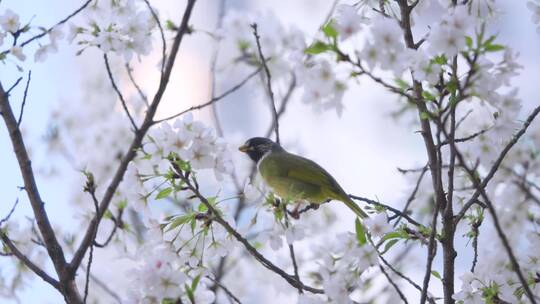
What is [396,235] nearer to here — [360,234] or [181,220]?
[360,234]

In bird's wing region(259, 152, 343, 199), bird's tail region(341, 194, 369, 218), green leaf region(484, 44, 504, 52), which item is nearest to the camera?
green leaf region(484, 44, 504, 52)

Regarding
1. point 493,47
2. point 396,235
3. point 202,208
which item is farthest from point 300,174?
point 493,47

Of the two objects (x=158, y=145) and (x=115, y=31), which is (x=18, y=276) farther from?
(x=158, y=145)

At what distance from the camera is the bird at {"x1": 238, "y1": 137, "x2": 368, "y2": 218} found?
258cm

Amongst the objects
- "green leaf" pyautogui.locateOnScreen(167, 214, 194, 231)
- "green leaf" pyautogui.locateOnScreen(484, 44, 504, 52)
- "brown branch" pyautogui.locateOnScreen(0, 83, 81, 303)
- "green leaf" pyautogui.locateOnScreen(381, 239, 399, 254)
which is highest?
"brown branch" pyautogui.locateOnScreen(0, 83, 81, 303)

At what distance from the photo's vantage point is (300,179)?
107 inches

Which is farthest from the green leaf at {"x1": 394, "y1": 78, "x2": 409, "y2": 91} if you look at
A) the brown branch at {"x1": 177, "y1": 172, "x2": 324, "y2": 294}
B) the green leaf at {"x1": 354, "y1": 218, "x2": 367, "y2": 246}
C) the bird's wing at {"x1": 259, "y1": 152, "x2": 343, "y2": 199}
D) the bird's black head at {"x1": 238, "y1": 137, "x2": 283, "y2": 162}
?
the bird's black head at {"x1": 238, "y1": 137, "x2": 283, "y2": 162}

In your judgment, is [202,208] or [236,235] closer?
[236,235]

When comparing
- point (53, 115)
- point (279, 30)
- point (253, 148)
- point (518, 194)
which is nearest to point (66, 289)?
point (253, 148)

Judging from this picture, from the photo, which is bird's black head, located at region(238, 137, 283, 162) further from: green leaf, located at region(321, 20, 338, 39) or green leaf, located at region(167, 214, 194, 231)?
green leaf, located at region(321, 20, 338, 39)

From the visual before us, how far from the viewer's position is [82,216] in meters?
2.98

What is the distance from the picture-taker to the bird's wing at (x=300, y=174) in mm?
2625

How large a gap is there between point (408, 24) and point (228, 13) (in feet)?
8.83

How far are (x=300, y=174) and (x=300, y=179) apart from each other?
0.04 m
